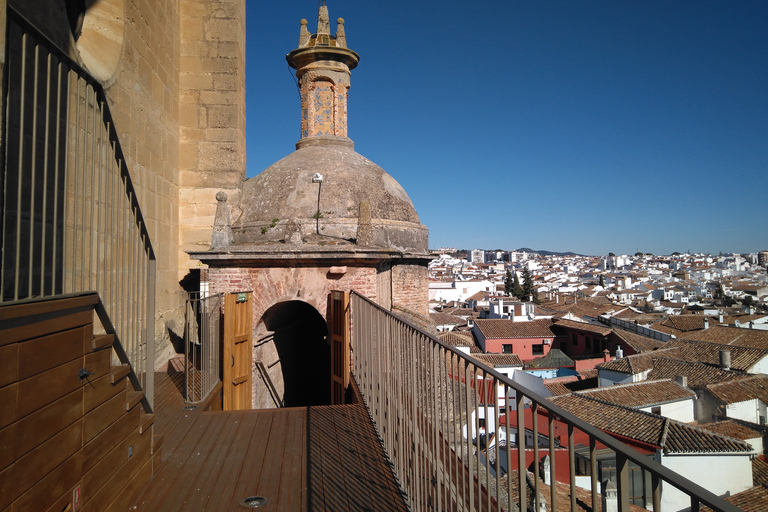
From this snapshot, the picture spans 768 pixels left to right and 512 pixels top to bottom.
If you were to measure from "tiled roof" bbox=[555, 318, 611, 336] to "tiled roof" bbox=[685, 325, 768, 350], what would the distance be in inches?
212

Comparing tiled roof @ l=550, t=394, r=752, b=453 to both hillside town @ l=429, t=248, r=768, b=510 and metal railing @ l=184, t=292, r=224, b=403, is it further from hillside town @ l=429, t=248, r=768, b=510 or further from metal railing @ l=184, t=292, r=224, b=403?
metal railing @ l=184, t=292, r=224, b=403

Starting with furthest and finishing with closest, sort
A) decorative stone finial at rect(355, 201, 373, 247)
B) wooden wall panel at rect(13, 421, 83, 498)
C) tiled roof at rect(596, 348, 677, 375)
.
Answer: tiled roof at rect(596, 348, 677, 375) < decorative stone finial at rect(355, 201, 373, 247) < wooden wall panel at rect(13, 421, 83, 498)

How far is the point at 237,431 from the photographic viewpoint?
17.5 feet

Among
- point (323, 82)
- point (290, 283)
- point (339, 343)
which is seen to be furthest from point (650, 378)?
point (290, 283)

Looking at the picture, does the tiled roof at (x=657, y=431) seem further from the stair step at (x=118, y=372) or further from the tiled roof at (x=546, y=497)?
the stair step at (x=118, y=372)

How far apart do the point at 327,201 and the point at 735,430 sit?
17.8 m

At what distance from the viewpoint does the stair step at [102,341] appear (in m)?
3.16

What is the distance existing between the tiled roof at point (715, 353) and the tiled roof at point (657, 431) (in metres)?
15.2

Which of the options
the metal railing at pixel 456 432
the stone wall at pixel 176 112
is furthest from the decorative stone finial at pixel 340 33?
the metal railing at pixel 456 432

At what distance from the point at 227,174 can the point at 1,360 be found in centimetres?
826

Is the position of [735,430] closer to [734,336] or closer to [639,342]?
[639,342]

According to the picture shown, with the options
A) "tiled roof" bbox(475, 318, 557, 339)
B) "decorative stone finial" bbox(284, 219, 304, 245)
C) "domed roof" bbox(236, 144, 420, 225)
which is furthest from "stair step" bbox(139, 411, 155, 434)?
"tiled roof" bbox(475, 318, 557, 339)

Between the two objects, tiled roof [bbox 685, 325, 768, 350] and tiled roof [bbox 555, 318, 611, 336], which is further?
tiled roof [bbox 555, 318, 611, 336]

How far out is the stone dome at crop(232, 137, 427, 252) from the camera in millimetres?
9234
